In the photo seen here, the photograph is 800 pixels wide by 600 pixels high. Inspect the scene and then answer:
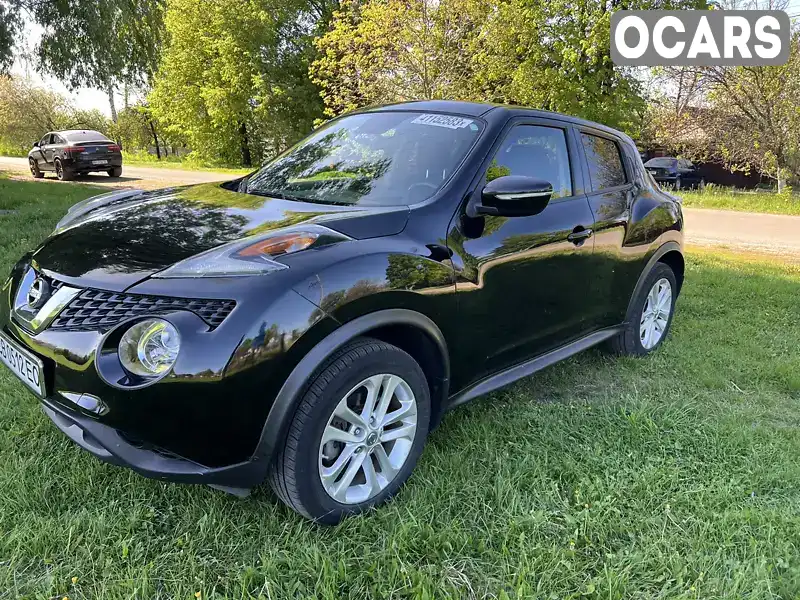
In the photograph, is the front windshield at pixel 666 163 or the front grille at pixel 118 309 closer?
the front grille at pixel 118 309

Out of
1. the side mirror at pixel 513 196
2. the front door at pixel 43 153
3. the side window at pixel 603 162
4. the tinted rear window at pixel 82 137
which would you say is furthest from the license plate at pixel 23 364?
the front door at pixel 43 153

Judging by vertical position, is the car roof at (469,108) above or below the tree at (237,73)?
below

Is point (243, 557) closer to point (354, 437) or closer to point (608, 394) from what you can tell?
point (354, 437)

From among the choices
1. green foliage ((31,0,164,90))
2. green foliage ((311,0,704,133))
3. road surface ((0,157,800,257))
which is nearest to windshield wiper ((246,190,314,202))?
road surface ((0,157,800,257))

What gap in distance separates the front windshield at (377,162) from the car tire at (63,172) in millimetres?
16450

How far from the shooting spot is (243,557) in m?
2.11

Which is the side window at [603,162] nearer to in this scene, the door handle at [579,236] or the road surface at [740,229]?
the door handle at [579,236]

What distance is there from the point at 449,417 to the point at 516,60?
15.6m

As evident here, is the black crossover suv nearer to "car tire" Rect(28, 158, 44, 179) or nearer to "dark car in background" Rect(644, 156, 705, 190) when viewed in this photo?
"car tire" Rect(28, 158, 44, 179)

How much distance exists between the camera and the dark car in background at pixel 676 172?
21.2 metres

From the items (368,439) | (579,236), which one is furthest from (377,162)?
(368,439)

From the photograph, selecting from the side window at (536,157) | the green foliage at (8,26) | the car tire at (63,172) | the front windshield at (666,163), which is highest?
the green foliage at (8,26)

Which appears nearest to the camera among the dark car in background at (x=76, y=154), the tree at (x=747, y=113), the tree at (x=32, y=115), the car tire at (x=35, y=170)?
the tree at (x=747, y=113)

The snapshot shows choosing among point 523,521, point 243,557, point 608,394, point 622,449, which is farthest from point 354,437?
point 608,394
